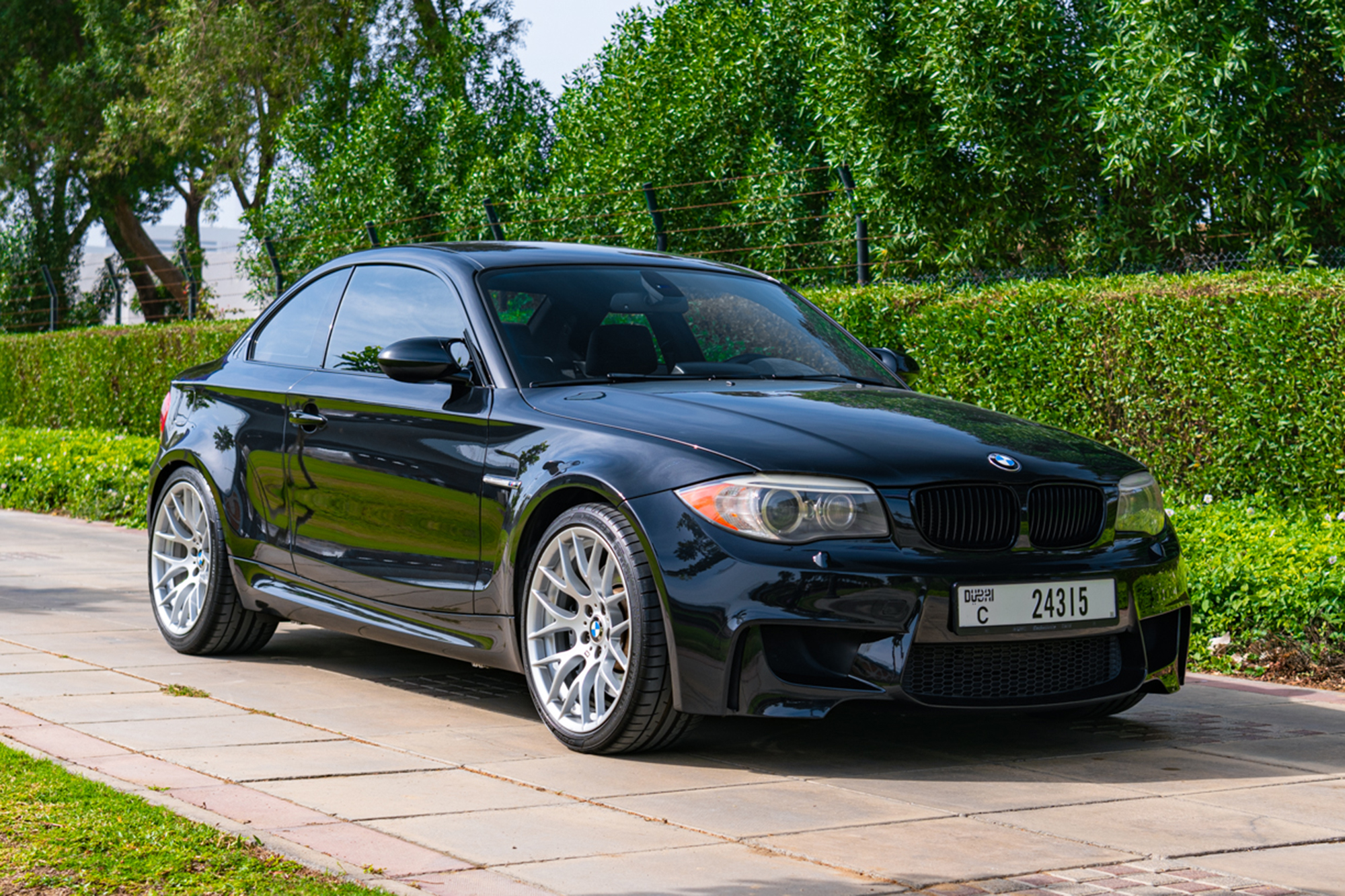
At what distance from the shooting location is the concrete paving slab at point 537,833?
4.18 meters

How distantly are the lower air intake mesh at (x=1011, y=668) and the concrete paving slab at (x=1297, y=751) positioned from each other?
21.7 inches

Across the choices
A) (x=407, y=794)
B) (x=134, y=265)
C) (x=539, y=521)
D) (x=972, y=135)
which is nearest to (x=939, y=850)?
(x=407, y=794)

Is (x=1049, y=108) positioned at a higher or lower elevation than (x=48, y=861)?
higher

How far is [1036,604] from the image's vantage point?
5.11 meters

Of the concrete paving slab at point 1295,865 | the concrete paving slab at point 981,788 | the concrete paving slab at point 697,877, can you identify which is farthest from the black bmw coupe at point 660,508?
the concrete paving slab at point 1295,865

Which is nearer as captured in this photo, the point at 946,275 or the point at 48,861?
the point at 48,861

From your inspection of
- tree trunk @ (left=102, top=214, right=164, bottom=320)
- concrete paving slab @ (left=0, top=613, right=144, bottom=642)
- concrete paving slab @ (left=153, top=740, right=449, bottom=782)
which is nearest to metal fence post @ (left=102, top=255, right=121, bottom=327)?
concrete paving slab @ (left=0, top=613, right=144, bottom=642)

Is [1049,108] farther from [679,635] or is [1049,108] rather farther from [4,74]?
[4,74]

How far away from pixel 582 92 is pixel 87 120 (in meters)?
20.6

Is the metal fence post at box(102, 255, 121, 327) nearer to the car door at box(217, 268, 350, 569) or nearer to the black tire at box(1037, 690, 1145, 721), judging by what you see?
the car door at box(217, 268, 350, 569)

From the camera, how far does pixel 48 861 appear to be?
3.95m

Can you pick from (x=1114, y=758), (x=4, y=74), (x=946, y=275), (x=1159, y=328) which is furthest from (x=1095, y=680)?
(x=4, y=74)

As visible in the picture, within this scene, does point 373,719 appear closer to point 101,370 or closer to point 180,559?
point 180,559

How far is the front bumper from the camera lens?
492cm
